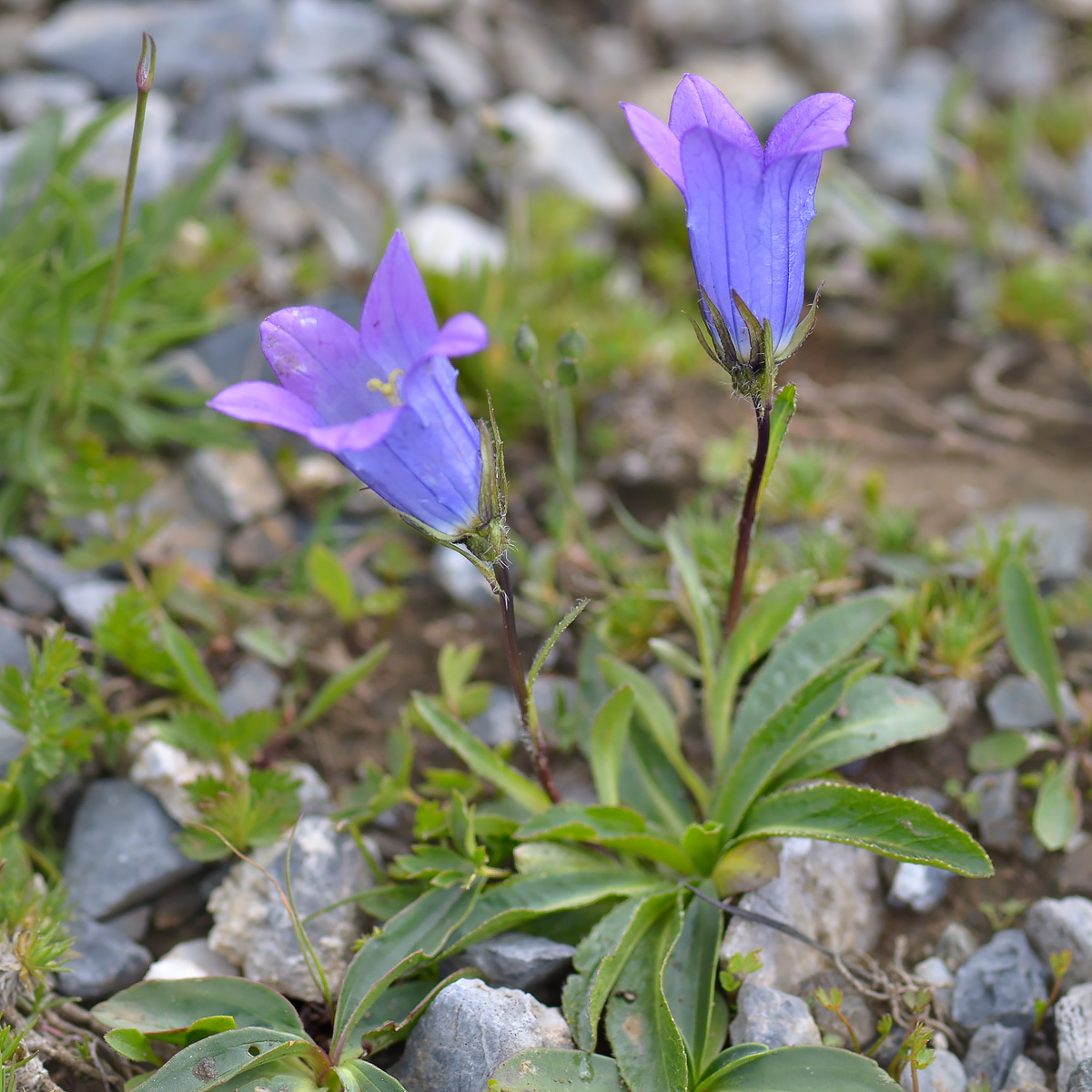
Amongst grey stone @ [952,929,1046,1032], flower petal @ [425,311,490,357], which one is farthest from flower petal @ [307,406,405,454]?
grey stone @ [952,929,1046,1032]

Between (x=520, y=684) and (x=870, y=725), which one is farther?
(x=870, y=725)

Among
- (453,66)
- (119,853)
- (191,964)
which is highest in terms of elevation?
(453,66)

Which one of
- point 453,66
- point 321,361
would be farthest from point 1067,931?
point 453,66

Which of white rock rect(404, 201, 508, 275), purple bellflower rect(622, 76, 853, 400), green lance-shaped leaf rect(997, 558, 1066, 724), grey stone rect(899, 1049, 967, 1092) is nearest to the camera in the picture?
purple bellflower rect(622, 76, 853, 400)

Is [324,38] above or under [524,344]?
above

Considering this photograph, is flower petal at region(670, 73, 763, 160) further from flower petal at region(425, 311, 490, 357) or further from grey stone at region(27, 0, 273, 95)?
grey stone at region(27, 0, 273, 95)

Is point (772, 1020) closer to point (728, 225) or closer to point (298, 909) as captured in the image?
point (298, 909)

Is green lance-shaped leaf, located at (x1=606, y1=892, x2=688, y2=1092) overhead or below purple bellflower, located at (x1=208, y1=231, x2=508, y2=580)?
below
